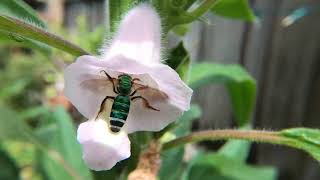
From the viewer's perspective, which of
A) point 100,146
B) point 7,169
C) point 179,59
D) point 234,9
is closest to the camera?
point 100,146

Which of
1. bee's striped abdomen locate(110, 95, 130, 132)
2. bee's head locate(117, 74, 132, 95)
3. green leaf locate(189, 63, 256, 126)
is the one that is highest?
bee's head locate(117, 74, 132, 95)

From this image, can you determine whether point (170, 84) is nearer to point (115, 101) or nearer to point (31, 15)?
point (115, 101)

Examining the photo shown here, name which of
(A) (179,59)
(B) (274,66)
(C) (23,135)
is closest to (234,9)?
(A) (179,59)

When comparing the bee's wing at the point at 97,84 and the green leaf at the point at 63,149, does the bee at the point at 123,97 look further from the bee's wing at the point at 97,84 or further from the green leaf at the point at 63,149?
the green leaf at the point at 63,149

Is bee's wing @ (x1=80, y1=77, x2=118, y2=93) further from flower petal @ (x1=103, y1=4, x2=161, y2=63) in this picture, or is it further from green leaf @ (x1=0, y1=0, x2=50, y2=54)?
green leaf @ (x1=0, y1=0, x2=50, y2=54)

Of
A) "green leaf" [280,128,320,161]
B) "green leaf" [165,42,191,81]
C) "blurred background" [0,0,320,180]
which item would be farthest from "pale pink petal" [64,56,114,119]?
"blurred background" [0,0,320,180]

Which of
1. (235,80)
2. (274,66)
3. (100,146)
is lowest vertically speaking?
(274,66)

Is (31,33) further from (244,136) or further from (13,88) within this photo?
(13,88)
